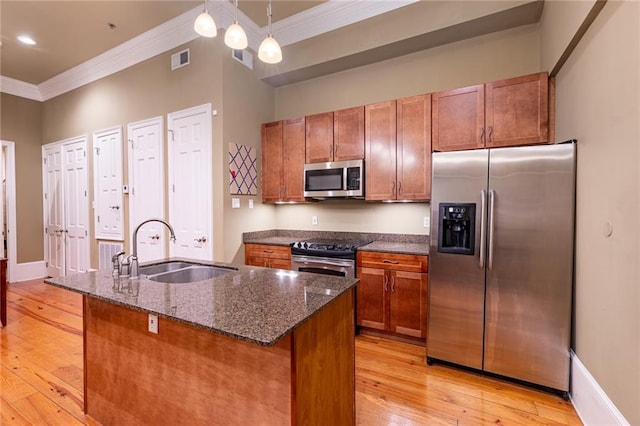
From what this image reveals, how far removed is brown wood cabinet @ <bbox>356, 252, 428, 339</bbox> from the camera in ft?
9.26

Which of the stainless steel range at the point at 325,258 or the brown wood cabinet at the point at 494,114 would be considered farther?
the stainless steel range at the point at 325,258

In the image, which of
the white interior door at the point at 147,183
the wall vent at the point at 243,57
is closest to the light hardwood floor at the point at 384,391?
the white interior door at the point at 147,183

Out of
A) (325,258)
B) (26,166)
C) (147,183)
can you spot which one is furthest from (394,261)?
(26,166)

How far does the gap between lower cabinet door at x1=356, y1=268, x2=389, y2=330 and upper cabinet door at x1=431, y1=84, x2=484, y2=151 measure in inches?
56.4

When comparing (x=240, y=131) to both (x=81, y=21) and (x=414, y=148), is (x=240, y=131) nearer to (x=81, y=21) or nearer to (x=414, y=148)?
(x=414, y=148)

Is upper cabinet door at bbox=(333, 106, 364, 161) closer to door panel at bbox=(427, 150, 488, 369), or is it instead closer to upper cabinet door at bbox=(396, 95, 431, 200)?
upper cabinet door at bbox=(396, 95, 431, 200)

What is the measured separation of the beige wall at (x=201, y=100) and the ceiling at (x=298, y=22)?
0.33 metres

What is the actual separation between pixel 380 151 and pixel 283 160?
128 centimetres

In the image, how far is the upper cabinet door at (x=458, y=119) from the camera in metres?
2.83

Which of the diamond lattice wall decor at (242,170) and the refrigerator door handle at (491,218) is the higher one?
the diamond lattice wall decor at (242,170)

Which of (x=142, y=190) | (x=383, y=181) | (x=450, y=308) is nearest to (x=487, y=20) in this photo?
(x=383, y=181)

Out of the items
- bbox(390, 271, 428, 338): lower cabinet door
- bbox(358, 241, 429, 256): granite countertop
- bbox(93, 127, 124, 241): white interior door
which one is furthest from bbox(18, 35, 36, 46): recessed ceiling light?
bbox(390, 271, 428, 338): lower cabinet door

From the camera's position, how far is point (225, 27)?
342cm

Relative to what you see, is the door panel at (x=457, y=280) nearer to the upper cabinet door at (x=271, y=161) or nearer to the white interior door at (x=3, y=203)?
the upper cabinet door at (x=271, y=161)
